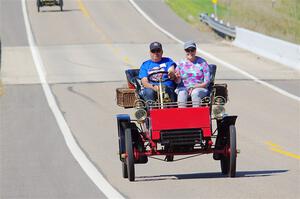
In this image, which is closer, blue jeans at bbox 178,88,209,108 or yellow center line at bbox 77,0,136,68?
blue jeans at bbox 178,88,209,108

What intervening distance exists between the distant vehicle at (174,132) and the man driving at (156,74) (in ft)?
0.40

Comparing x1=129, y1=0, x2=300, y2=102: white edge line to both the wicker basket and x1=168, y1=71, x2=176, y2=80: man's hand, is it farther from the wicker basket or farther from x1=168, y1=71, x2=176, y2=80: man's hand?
x1=168, y1=71, x2=176, y2=80: man's hand

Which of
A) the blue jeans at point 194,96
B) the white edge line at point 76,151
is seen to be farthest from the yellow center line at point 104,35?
the blue jeans at point 194,96

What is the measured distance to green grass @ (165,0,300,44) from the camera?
52.8 metres

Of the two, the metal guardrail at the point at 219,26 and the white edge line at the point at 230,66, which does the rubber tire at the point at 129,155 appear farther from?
the metal guardrail at the point at 219,26

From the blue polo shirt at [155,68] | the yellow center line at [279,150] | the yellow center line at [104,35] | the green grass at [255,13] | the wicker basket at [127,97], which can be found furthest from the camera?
the green grass at [255,13]

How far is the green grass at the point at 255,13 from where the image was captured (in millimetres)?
52772

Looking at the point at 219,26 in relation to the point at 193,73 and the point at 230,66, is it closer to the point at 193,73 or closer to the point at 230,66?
the point at 230,66

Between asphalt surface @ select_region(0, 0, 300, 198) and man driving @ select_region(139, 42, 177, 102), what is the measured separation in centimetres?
119

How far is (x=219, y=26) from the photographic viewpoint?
1853 inches

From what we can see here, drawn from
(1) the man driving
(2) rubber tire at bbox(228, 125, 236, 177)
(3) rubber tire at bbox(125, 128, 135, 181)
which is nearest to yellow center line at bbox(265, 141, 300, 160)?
(2) rubber tire at bbox(228, 125, 236, 177)

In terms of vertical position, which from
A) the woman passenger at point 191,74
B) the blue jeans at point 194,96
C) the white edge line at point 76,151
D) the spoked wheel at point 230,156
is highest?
the woman passenger at point 191,74

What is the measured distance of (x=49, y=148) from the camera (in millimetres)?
16594

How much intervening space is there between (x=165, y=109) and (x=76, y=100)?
41.5 ft
